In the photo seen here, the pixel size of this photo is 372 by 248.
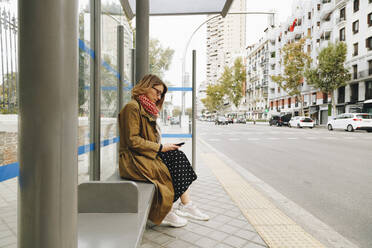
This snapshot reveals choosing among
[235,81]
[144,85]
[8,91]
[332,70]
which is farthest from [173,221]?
[235,81]

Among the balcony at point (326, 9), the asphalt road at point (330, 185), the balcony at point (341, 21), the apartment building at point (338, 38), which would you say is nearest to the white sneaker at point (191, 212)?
the asphalt road at point (330, 185)

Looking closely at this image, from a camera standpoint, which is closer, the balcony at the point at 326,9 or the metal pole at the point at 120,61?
the metal pole at the point at 120,61

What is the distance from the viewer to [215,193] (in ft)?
14.5

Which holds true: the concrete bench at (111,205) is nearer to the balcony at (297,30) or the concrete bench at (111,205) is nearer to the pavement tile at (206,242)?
the pavement tile at (206,242)

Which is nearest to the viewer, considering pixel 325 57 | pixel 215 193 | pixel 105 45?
pixel 105 45

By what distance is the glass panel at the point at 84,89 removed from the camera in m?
2.67

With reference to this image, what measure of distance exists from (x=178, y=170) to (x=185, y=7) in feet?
15.1

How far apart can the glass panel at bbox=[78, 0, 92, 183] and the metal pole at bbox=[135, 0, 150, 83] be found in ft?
5.66

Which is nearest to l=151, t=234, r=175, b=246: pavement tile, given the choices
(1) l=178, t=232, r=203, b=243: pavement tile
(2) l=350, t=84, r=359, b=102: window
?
(1) l=178, t=232, r=203, b=243: pavement tile

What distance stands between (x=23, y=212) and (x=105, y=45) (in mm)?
2833

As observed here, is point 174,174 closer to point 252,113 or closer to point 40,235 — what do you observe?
point 40,235

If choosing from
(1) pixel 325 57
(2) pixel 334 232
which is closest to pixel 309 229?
(2) pixel 334 232

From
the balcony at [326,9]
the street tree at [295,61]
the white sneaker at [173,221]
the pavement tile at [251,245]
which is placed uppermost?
the balcony at [326,9]

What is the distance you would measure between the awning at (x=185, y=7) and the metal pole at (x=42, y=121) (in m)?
4.73
